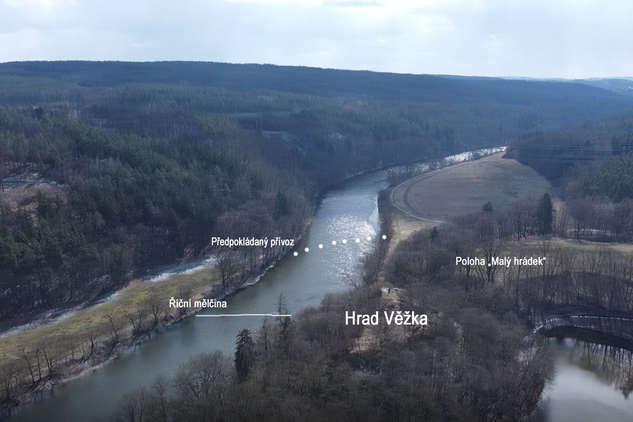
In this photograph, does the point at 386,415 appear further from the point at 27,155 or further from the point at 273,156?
the point at 273,156

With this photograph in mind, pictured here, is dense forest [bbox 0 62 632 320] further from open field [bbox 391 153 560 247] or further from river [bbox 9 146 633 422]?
open field [bbox 391 153 560 247]

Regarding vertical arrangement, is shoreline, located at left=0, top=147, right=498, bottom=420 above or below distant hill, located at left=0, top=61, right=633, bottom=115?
below

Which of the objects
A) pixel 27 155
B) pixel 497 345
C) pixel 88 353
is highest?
pixel 27 155

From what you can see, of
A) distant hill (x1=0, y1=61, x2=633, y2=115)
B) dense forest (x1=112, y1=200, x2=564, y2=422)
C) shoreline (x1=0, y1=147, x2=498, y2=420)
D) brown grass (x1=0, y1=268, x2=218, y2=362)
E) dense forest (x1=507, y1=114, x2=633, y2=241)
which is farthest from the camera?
distant hill (x1=0, y1=61, x2=633, y2=115)

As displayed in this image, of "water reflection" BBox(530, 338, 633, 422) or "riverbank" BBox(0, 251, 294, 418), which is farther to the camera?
"riverbank" BBox(0, 251, 294, 418)

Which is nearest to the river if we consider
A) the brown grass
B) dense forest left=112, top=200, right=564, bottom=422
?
dense forest left=112, top=200, right=564, bottom=422

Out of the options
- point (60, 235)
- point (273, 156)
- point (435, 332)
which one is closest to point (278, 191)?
point (273, 156)
